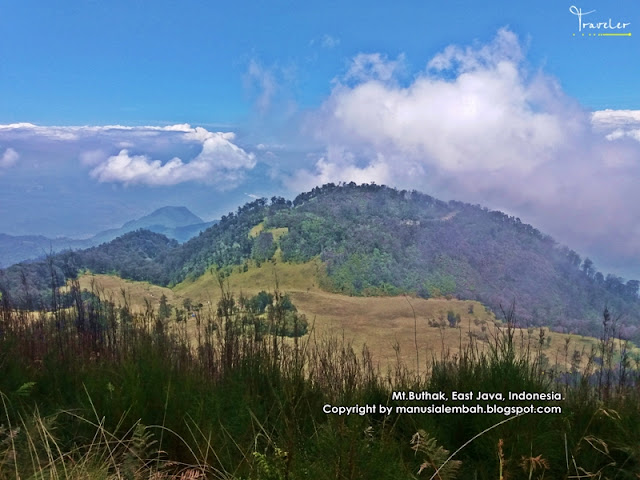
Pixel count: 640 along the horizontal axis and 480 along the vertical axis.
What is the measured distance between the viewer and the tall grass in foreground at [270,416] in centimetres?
253

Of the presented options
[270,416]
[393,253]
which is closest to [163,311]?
[270,416]

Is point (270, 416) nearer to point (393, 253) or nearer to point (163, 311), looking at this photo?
point (163, 311)

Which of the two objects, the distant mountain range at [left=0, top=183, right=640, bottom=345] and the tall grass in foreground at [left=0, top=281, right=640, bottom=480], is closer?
the tall grass in foreground at [left=0, top=281, right=640, bottom=480]

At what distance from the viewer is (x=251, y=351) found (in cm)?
469

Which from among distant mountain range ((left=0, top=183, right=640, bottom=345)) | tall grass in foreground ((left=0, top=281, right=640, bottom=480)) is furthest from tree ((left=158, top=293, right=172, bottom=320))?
distant mountain range ((left=0, top=183, right=640, bottom=345))

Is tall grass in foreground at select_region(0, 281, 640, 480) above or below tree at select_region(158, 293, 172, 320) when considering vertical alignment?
below

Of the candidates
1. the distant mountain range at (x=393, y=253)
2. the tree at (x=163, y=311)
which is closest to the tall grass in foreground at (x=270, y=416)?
the tree at (x=163, y=311)

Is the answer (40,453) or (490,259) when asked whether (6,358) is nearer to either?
(40,453)

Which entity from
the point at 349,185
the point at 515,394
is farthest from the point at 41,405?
the point at 349,185

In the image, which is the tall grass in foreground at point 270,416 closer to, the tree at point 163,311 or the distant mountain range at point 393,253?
the tree at point 163,311

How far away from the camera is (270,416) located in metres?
3.59

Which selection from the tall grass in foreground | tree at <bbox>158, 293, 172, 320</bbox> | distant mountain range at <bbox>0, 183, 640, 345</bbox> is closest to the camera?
the tall grass in foreground

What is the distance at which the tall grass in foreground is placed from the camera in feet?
8.31

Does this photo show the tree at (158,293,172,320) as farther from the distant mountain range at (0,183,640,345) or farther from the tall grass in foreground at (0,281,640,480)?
the distant mountain range at (0,183,640,345)
